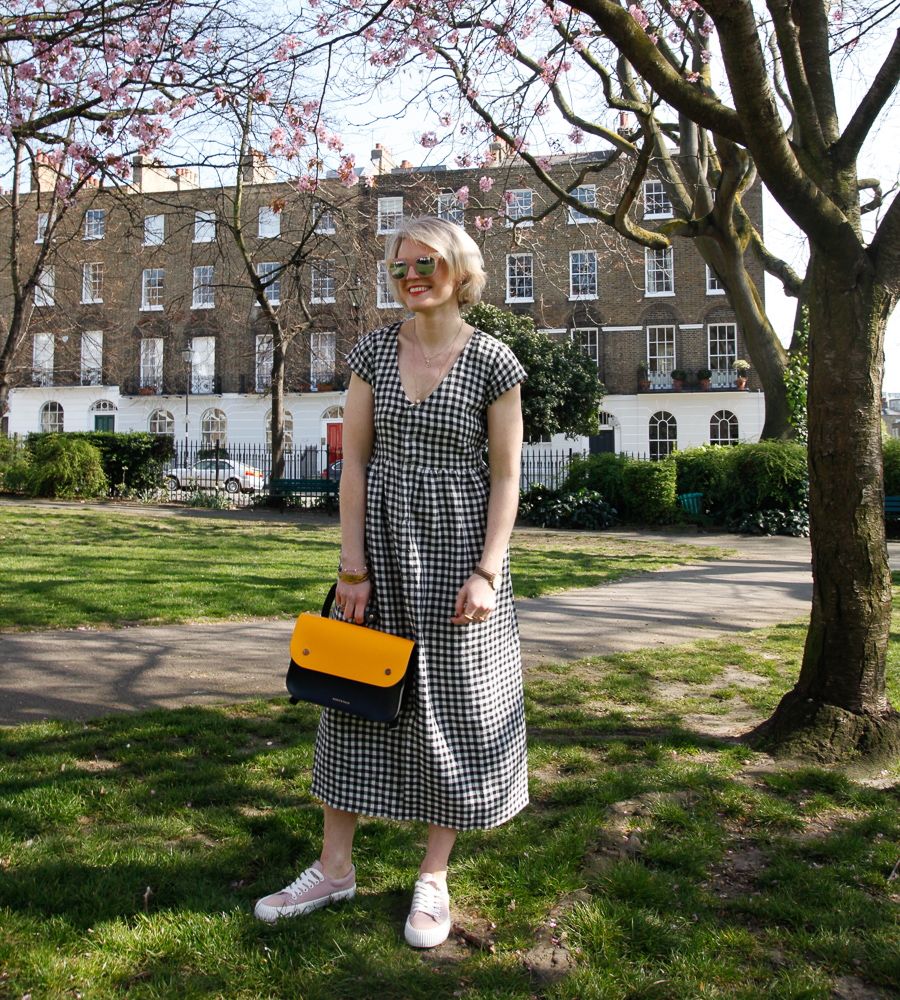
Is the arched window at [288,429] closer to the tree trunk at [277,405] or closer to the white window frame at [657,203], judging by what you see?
the tree trunk at [277,405]

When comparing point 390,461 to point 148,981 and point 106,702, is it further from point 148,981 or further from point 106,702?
point 106,702

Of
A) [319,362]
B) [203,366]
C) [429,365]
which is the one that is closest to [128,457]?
[319,362]

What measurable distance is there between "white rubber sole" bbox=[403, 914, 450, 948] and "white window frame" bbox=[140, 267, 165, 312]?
38241 millimetres

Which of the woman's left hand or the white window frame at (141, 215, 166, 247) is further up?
the white window frame at (141, 215, 166, 247)

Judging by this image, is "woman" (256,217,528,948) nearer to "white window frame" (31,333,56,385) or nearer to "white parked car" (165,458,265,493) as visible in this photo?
"white parked car" (165,458,265,493)

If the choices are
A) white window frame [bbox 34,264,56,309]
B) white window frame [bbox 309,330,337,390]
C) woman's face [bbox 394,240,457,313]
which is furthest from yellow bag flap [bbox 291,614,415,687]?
white window frame [bbox 309,330,337,390]

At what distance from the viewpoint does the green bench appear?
18.9m

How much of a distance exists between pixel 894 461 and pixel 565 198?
381 inches

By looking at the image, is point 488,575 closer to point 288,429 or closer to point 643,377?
point 643,377

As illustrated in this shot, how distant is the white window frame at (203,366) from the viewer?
36938mm

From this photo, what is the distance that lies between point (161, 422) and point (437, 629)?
1507 inches

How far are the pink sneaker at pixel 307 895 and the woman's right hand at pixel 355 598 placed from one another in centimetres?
73

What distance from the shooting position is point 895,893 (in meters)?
2.37

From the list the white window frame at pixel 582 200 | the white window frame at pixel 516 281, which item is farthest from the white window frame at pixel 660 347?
the white window frame at pixel 582 200
